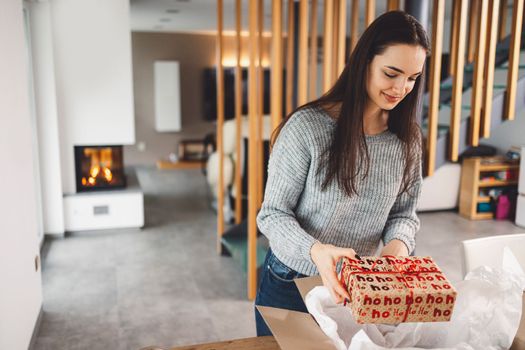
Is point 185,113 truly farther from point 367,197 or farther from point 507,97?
point 367,197

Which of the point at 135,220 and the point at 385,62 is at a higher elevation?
the point at 385,62

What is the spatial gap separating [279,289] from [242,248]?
258cm

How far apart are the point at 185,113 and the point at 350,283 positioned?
29.1ft

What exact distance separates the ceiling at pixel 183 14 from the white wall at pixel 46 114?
5.10ft

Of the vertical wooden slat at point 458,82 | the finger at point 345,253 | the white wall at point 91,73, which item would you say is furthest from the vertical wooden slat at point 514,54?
the white wall at point 91,73

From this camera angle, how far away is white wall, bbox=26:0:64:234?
15.1 ft

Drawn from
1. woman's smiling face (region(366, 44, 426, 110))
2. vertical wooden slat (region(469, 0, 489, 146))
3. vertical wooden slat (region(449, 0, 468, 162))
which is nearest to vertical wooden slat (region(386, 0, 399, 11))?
vertical wooden slat (region(449, 0, 468, 162))

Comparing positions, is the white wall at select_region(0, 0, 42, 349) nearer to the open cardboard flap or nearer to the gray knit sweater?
the gray knit sweater

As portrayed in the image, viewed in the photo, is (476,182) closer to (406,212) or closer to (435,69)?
(435,69)

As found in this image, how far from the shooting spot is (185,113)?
9555mm

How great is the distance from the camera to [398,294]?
2.86ft

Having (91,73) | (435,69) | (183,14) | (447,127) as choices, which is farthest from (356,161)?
(183,14)

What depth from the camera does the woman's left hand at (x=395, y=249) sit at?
4.16 ft

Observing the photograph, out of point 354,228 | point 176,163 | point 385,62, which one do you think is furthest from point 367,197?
point 176,163
